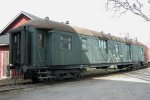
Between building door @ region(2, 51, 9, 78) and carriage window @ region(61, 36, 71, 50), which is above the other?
carriage window @ region(61, 36, 71, 50)

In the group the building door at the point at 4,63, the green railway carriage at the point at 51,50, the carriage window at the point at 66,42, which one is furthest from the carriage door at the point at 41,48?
the building door at the point at 4,63

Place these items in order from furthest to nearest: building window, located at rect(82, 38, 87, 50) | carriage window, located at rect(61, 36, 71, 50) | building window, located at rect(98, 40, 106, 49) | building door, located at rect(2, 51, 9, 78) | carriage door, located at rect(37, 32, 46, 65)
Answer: building door, located at rect(2, 51, 9, 78) → building window, located at rect(98, 40, 106, 49) → building window, located at rect(82, 38, 87, 50) → carriage window, located at rect(61, 36, 71, 50) → carriage door, located at rect(37, 32, 46, 65)

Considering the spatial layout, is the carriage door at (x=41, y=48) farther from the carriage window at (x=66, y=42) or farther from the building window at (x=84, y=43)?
the building window at (x=84, y=43)

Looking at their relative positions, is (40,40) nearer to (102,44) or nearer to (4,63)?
(102,44)

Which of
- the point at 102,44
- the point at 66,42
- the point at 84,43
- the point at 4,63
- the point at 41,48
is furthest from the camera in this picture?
the point at 4,63

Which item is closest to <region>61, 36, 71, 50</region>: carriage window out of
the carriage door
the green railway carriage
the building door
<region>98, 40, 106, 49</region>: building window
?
the green railway carriage

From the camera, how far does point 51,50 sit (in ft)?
52.0

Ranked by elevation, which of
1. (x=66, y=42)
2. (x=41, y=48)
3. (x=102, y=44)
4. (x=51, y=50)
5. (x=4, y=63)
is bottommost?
(x=4, y=63)

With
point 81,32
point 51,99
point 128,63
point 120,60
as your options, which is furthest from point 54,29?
point 128,63

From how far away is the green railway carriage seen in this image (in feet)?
50.0

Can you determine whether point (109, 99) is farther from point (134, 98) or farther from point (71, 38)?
point (71, 38)

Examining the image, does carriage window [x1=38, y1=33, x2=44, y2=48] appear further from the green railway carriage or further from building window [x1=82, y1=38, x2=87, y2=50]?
building window [x1=82, y1=38, x2=87, y2=50]

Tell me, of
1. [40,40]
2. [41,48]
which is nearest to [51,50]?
[41,48]

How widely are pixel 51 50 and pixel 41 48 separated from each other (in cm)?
59
